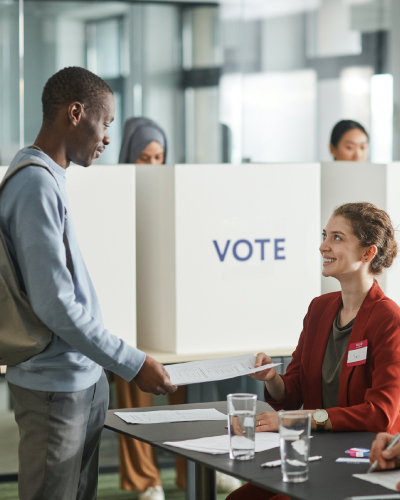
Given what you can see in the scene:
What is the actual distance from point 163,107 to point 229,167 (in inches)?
180

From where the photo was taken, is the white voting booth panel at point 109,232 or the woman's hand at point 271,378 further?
the white voting booth panel at point 109,232

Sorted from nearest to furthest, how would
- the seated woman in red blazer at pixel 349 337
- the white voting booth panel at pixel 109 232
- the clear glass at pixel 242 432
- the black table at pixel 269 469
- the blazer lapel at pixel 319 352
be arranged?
1. the black table at pixel 269 469
2. the clear glass at pixel 242 432
3. the seated woman in red blazer at pixel 349 337
4. the blazer lapel at pixel 319 352
5. the white voting booth panel at pixel 109 232

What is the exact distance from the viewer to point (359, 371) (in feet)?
6.93

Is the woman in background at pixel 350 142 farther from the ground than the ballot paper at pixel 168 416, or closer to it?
farther from the ground

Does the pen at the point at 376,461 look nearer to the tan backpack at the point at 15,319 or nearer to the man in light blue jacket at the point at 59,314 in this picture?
the man in light blue jacket at the point at 59,314

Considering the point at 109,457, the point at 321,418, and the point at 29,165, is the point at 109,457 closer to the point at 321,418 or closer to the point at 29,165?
the point at 321,418

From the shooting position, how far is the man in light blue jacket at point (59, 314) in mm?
1736

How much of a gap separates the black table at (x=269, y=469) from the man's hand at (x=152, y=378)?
11 cm

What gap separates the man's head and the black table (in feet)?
2.13

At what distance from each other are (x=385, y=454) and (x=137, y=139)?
8.68 feet

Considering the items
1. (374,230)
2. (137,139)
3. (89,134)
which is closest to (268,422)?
(374,230)

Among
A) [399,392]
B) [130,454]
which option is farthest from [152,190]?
[399,392]

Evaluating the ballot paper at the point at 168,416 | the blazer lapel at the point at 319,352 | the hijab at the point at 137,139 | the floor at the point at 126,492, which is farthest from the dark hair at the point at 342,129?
the ballot paper at the point at 168,416

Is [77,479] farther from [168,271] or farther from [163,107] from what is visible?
[163,107]
